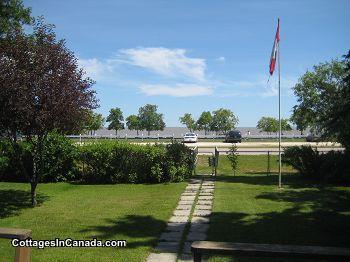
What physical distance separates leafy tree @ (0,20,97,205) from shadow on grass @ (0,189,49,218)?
5.81 feet

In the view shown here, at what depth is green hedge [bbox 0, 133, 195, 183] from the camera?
15.1 metres

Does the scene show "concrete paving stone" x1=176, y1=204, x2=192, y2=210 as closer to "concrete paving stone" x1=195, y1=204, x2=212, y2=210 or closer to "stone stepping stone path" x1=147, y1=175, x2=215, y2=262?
"stone stepping stone path" x1=147, y1=175, x2=215, y2=262

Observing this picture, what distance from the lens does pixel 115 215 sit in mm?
9414

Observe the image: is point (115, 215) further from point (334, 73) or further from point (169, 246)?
point (334, 73)

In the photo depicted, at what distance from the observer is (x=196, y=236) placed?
7.62 meters

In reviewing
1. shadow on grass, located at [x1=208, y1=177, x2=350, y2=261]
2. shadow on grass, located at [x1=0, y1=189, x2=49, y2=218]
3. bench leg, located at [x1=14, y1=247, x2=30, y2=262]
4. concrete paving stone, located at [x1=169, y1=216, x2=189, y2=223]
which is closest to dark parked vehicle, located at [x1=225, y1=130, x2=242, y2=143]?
shadow on grass, located at [x1=208, y1=177, x2=350, y2=261]

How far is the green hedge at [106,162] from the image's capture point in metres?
15.1

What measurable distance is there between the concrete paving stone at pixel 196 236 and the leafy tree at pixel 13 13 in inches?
612

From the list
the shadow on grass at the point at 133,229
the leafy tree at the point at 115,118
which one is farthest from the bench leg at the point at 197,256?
the leafy tree at the point at 115,118

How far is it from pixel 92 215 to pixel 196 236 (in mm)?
A: 2880

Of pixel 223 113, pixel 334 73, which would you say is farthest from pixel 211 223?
pixel 223 113

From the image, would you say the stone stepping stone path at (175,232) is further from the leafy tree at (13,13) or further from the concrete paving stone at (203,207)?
the leafy tree at (13,13)

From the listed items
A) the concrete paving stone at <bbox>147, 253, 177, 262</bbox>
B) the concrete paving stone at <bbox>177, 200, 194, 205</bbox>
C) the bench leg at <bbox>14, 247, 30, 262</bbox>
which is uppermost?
the bench leg at <bbox>14, 247, 30, 262</bbox>

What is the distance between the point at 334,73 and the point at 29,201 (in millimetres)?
13887
